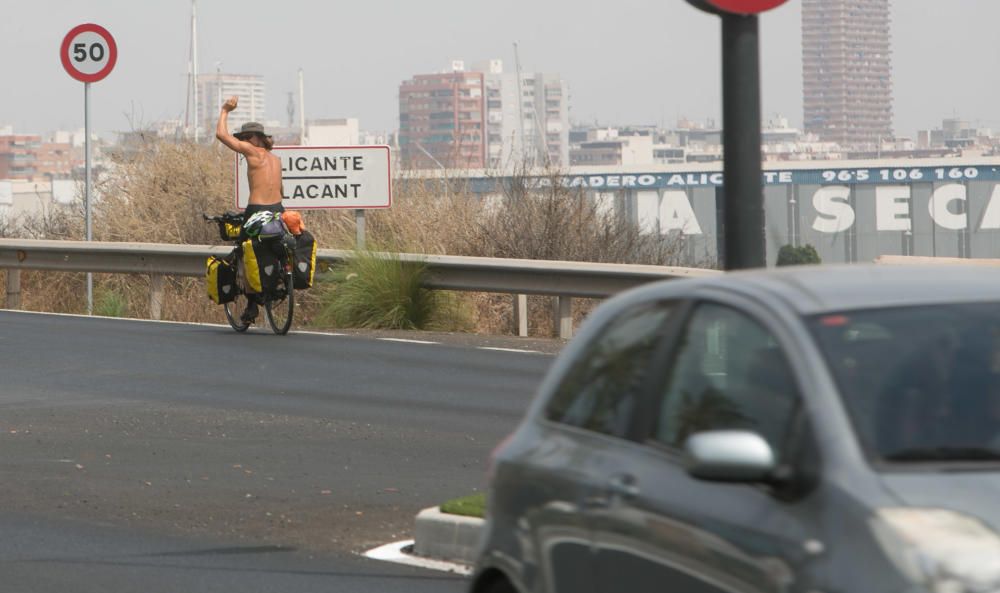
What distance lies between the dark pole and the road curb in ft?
5.98

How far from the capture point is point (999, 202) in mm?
124500

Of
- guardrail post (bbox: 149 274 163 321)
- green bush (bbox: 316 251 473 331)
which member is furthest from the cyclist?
guardrail post (bbox: 149 274 163 321)

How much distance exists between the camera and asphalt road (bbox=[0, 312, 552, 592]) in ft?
25.6

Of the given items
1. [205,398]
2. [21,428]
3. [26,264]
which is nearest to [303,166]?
[26,264]

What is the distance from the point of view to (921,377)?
414cm

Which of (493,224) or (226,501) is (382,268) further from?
(226,501)

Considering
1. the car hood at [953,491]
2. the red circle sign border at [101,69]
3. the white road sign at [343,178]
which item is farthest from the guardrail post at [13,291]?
the car hood at [953,491]

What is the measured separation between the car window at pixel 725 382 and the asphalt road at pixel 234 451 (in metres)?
2.88

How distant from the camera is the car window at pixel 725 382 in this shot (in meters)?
4.18

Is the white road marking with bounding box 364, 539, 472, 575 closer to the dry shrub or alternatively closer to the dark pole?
the dark pole

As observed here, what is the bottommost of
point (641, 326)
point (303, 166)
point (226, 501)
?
point (226, 501)

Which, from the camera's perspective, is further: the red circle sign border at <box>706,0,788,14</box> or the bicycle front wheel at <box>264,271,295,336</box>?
the bicycle front wheel at <box>264,271,295,336</box>

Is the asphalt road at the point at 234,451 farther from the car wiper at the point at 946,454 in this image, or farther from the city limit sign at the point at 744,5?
the car wiper at the point at 946,454

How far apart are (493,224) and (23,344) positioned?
29.1ft
